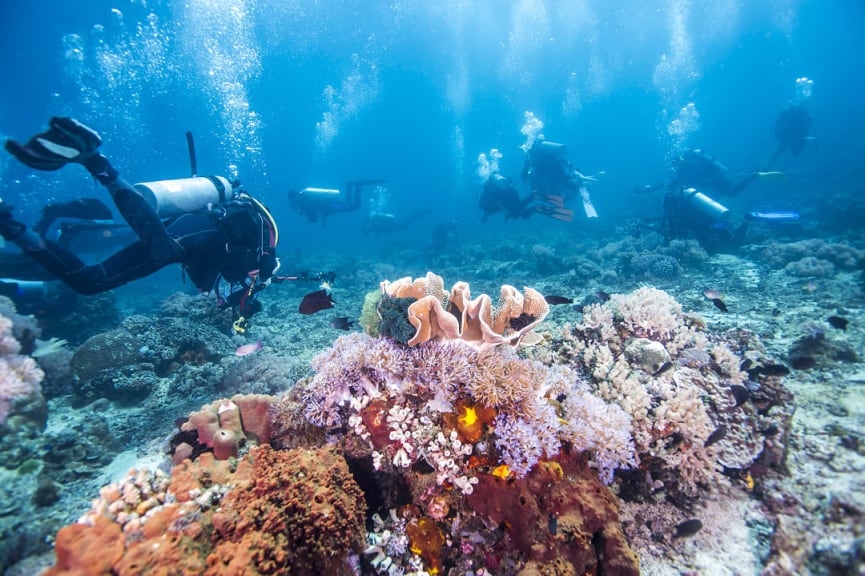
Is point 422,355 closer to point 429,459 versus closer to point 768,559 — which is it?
point 429,459

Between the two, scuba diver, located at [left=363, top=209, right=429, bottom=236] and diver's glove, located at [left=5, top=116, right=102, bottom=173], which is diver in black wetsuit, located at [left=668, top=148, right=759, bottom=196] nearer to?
scuba diver, located at [left=363, top=209, right=429, bottom=236]

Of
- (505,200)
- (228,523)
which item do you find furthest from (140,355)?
(505,200)

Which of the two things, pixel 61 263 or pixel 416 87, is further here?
pixel 416 87

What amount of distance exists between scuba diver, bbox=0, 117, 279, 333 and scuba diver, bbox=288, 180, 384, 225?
12.9m

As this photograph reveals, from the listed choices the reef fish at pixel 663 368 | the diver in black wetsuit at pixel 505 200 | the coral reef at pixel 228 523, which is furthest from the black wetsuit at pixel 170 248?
the diver in black wetsuit at pixel 505 200

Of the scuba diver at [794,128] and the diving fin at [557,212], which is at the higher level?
the scuba diver at [794,128]

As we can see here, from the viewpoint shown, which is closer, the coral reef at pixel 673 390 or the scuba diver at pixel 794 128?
the coral reef at pixel 673 390

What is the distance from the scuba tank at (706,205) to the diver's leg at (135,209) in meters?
16.6

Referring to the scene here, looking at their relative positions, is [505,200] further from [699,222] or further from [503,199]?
[699,222]

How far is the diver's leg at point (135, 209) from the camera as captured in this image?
479 cm

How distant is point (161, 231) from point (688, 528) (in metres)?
7.31

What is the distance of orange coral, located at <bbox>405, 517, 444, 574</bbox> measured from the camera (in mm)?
2418

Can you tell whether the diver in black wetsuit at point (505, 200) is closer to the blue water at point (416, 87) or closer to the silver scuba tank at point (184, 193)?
the blue water at point (416, 87)

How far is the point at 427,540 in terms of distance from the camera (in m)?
2.46
